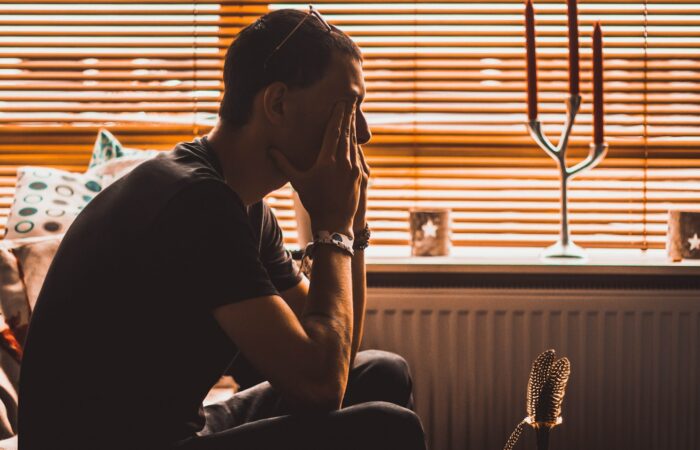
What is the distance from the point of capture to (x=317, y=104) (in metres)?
1.09

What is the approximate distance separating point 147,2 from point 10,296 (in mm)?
1000

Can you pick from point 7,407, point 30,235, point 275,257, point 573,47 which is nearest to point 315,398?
point 275,257

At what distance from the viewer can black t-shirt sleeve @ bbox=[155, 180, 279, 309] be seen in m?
0.90

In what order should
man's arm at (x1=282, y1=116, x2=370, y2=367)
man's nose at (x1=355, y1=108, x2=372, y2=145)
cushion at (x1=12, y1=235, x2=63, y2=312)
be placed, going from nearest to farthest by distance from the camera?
man's nose at (x1=355, y1=108, x2=372, y2=145) < man's arm at (x1=282, y1=116, x2=370, y2=367) < cushion at (x1=12, y1=235, x2=63, y2=312)

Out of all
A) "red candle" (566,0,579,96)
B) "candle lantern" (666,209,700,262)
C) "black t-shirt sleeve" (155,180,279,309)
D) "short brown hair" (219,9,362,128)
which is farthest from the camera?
"candle lantern" (666,209,700,262)

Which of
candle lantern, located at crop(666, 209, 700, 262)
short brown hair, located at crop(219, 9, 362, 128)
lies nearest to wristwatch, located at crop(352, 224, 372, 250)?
short brown hair, located at crop(219, 9, 362, 128)

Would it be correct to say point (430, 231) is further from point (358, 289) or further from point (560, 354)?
point (358, 289)

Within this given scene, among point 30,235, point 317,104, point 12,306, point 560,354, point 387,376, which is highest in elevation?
point 317,104

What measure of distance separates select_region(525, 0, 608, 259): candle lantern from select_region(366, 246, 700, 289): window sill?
0.05 meters

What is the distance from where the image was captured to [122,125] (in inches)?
81.8

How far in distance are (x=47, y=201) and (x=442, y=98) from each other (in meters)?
1.06

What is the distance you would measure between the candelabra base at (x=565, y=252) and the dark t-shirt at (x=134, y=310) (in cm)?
111

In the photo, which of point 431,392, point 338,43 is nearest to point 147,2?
point 338,43

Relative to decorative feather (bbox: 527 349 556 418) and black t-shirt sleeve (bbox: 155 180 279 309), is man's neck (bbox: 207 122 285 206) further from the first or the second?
decorative feather (bbox: 527 349 556 418)
